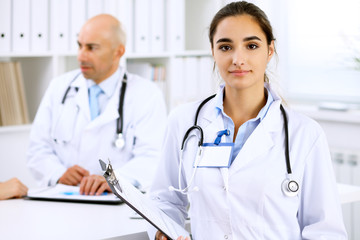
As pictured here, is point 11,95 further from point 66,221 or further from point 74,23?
point 66,221

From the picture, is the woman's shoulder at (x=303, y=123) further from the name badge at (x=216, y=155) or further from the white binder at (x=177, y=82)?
the white binder at (x=177, y=82)

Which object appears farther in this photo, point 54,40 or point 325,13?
point 325,13

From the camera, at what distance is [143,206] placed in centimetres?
148

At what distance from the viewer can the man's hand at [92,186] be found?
2096 millimetres

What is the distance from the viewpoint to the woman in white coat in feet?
4.84

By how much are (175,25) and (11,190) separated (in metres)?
1.72

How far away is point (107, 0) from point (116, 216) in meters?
1.72

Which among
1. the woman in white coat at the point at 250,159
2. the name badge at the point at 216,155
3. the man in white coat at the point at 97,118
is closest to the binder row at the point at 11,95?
the man in white coat at the point at 97,118

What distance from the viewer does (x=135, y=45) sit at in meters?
3.35

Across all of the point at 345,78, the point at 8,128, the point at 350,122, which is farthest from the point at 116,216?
the point at 345,78

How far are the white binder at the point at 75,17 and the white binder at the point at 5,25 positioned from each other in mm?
358

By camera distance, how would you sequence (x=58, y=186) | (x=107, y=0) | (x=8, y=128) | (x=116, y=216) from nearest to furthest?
(x=116, y=216)
(x=58, y=186)
(x=8, y=128)
(x=107, y=0)

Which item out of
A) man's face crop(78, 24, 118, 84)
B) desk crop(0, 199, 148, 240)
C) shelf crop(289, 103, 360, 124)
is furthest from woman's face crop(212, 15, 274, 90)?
shelf crop(289, 103, 360, 124)

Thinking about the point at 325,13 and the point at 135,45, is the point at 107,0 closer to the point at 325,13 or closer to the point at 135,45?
the point at 135,45
